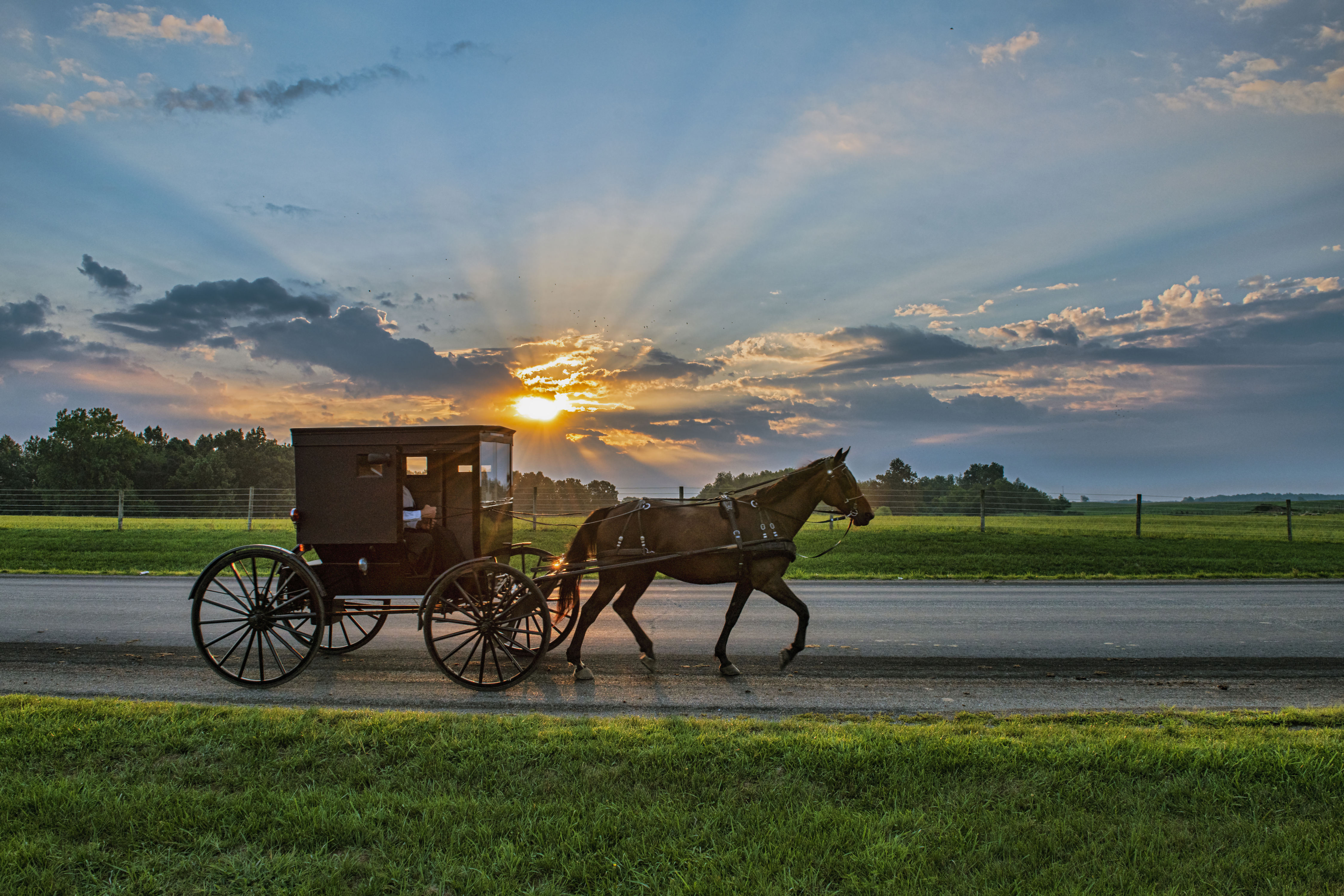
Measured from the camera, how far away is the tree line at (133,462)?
65.9 metres

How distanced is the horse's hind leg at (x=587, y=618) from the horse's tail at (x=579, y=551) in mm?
333

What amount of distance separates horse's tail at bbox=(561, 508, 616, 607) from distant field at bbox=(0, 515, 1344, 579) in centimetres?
351

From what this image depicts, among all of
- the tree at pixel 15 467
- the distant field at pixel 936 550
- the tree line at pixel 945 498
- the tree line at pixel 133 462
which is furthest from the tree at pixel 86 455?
the tree line at pixel 945 498

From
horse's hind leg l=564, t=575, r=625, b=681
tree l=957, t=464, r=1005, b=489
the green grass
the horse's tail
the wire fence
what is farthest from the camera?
tree l=957, t=464, r=1005, b=489

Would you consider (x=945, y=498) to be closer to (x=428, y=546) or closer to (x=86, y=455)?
(x=428, y=546)

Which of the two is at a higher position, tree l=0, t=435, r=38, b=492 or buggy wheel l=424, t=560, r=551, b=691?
tree l=0, t=435, r=38, b=492

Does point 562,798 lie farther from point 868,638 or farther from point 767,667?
point 868,638

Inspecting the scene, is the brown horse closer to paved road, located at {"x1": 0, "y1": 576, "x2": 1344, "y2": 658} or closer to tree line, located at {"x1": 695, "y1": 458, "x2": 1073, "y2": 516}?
paved road, located at {"x1": 0, "y1": 576, "x2": 1344, "y2": 658}

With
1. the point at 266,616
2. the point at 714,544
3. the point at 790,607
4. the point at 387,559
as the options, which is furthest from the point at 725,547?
the point at 266,616

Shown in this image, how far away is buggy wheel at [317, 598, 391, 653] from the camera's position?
7539 mm

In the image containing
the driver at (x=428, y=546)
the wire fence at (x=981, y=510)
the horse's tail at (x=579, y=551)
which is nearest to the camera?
the driver at (x=428, y=546)

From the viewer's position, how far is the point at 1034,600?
41.2 ft

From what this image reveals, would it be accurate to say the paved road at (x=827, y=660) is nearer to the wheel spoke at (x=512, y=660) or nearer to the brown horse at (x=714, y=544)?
the wheel spoke at (x=512, y=660)

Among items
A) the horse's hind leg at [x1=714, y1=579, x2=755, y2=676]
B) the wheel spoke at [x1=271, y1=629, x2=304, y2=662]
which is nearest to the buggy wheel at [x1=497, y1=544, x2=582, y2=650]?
the horse's hind leg at [x1=714, y1=579, x2=755, y2=676]
